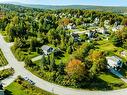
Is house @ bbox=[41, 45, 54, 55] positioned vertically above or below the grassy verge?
above

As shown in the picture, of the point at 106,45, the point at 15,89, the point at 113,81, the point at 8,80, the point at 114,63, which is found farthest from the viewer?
the point at 106,45

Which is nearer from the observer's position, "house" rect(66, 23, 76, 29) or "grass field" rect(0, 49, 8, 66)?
"grass field" rect(0, 49, 8, 66)

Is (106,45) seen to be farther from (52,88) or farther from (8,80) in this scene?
(8,80)

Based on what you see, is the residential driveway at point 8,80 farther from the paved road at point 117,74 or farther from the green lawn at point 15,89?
the paved road at point 117,74

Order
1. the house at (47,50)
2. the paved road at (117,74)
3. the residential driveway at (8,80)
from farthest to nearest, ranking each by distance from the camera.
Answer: the house at (47,50) < the paved road at (117,74) < the residential driveway at (8,80)

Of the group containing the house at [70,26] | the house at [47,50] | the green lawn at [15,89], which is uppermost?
the house at [47,50]

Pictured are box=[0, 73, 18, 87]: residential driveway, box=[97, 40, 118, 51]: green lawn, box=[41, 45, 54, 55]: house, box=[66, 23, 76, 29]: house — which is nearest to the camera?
box=[0, 73, 18, 87]: residential driveway

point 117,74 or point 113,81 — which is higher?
point 113,81

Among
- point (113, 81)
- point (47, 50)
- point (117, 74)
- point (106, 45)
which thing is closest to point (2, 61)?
point (47, 50)

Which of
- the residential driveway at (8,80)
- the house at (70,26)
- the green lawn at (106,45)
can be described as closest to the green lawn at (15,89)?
the residential driveway at (8,80)

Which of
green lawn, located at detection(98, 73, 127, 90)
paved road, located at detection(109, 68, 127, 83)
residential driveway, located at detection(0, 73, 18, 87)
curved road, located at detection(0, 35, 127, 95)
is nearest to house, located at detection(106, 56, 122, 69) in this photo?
paved road, located at detection(109, 68, 127, 83)

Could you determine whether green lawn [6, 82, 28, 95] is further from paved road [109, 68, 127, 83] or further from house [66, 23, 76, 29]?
house [66, 23, 76, 29]
